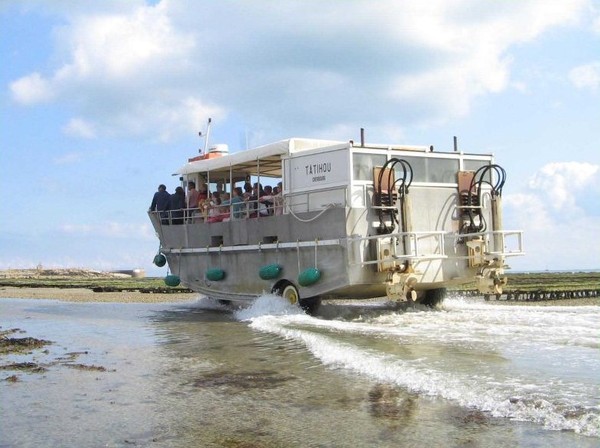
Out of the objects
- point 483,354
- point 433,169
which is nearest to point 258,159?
point 433,169

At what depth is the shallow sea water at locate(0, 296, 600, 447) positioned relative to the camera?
19.1 feet

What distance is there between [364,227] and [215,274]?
218 inches

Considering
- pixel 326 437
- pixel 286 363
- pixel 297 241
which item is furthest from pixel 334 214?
pixel 326 437

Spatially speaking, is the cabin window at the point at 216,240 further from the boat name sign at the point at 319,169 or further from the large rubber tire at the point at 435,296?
the large rubber tire at the point at 435,296

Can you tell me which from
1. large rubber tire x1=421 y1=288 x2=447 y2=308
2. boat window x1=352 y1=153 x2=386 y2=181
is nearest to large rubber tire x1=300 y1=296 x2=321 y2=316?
boat window x1=352 y1=153 x2=386 y2=181

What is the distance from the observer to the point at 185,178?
21.4 m

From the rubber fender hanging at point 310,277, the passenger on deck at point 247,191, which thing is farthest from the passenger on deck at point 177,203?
the rubber fender hanging at point 310,277

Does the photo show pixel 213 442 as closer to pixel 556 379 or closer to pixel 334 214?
pixel 556 379

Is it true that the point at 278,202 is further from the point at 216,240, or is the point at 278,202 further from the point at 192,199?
the point at 192,199

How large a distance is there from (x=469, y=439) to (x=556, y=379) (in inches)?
97.9

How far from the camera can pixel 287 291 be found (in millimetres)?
16484

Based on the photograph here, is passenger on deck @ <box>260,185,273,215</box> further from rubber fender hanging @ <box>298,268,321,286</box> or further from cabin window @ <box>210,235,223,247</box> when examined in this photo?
rubber fender hanging @ <box>298,268,321,286</box>

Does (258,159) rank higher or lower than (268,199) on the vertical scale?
higher

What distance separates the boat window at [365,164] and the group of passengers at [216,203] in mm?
2520
